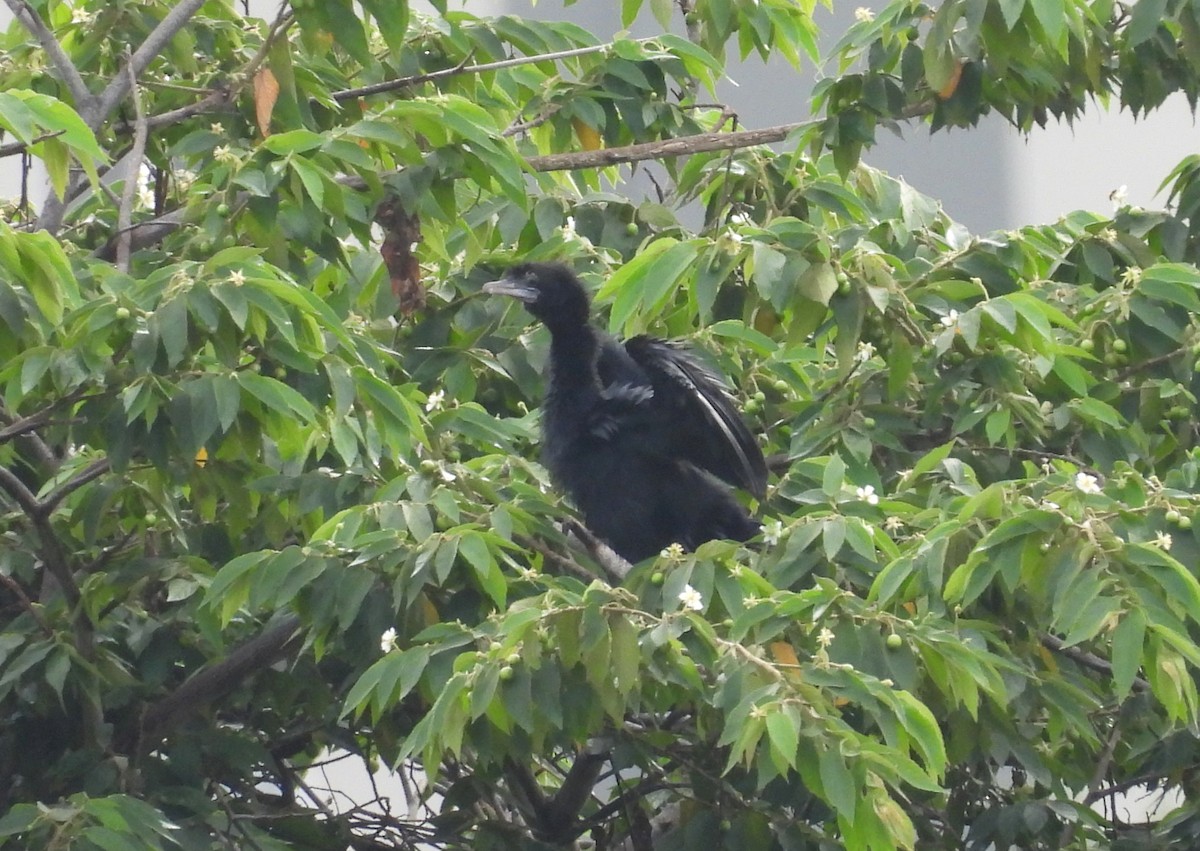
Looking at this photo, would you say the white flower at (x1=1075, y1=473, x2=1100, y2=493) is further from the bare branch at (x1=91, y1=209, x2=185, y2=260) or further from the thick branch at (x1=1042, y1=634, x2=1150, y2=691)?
the bare branch at (x1=91, y1=209, x2=185, y2=260)

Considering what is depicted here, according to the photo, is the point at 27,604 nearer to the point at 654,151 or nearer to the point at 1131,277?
the point at 654,151

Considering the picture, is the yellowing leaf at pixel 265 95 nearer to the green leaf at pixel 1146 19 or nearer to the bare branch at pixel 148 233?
the bare branch at pixel 148 233

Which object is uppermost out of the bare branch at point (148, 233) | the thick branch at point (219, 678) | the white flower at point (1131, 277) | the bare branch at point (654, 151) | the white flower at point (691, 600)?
the bare branch at point (654, 151)

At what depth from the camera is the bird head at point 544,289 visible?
3.68 m

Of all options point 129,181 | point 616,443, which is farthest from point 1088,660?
point 129,181

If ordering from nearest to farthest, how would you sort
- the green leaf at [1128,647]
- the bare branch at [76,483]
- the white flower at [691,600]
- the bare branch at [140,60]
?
the green leaf at [1128,647], the white flower at [691,600], the bare branch at [76,483], the bare branch at [140,60]

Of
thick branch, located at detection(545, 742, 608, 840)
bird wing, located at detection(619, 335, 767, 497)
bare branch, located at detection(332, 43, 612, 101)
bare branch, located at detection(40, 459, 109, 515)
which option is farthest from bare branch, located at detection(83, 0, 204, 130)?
thick branch, located at detection(545, 742, 608, 840)

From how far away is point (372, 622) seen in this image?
2.79 meters

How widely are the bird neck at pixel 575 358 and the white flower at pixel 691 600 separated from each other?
137 centimetres

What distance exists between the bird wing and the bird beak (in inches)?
10.2

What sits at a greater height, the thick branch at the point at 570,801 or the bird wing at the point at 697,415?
the bird wing at the point at 697,415

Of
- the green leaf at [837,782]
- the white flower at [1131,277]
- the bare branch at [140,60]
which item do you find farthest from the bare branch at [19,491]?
the white flower at [1131,277]

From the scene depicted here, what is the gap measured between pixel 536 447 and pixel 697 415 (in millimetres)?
716

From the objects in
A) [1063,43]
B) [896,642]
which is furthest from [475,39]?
[896,642]
